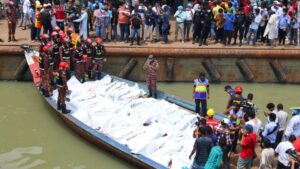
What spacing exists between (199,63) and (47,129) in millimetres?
6731

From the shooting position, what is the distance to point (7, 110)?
658 inches

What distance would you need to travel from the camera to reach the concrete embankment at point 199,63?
19.0m

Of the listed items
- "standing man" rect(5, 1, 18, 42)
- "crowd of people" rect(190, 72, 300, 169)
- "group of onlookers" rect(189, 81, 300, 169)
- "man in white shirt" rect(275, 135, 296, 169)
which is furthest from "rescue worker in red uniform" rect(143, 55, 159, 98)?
"standing man" rect(5, 1, 18, 42)

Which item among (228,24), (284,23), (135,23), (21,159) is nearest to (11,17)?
(135,23)

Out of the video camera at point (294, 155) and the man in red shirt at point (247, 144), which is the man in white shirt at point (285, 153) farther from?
the man in red shirt at point (247, 144)

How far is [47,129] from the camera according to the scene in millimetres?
15180

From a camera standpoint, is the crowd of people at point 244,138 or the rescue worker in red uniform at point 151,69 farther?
the rescue worker in red uniform at point 151,69

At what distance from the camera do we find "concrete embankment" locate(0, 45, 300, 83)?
18969 millimetres

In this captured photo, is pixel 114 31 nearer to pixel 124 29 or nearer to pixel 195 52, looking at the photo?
pixel 124 29

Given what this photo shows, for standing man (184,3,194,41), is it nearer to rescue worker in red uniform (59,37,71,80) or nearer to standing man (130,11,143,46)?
standing man (130,11,143,46)

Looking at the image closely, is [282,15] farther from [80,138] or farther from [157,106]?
[80,138]

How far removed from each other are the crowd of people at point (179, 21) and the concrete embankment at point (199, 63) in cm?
104

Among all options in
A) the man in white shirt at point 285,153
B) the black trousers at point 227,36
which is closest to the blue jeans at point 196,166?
the man in white shirt at point 285,153

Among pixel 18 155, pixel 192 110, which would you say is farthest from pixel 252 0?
pixel 18 155
